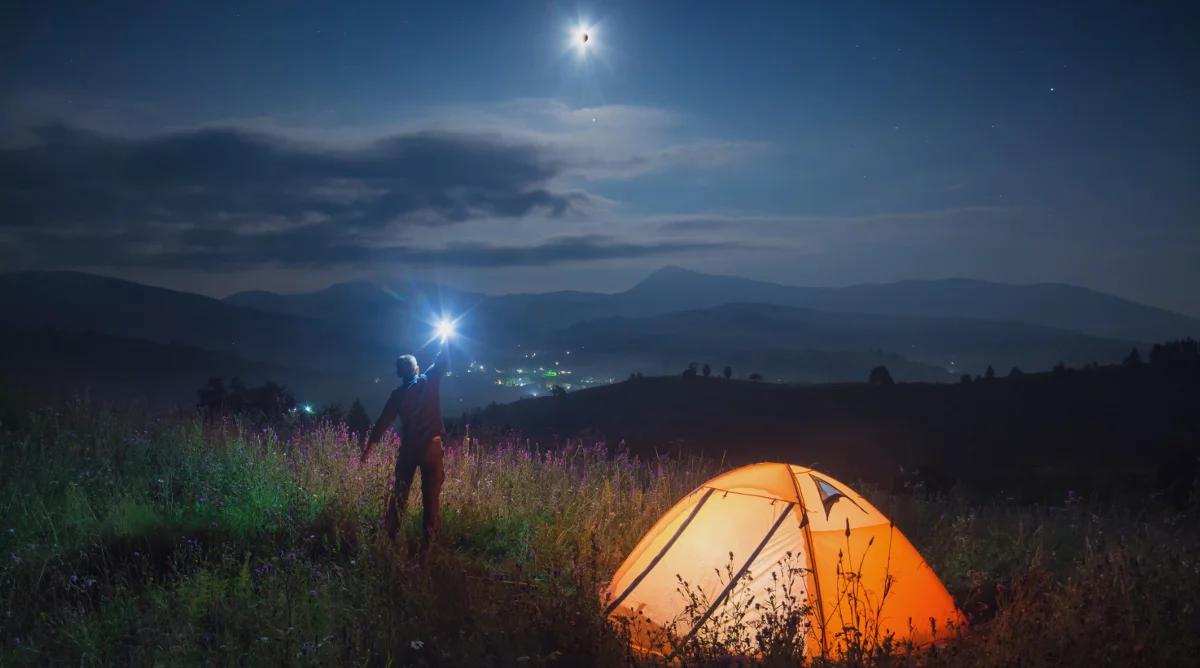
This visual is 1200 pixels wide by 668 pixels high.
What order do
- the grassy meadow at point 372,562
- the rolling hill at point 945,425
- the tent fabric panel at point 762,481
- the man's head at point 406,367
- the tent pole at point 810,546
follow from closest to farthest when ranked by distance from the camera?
1. the grassy meadow at point 372,562
2. the tent pole at point 810,546
3. the tent fabric panel at point 762,481
4. the man's head at point 406,367
5. the rolling hill at point 945,425

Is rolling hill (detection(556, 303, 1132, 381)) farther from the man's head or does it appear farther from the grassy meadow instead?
the man's head

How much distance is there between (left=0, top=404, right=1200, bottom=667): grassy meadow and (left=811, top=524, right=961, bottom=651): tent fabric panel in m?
0.46

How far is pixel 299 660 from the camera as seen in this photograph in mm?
5203

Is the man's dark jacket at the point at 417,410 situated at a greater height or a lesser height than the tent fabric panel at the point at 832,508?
greater

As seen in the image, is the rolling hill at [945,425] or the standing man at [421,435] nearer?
the standing man at [421,435]

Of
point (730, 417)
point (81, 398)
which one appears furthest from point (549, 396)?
point (81, 398)

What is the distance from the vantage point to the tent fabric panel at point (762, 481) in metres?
6.91

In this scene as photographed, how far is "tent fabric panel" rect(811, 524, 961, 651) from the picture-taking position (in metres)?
6.47

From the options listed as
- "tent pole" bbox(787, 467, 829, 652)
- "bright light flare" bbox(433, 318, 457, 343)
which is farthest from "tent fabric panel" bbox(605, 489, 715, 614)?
"bright light flare" bbox(433, 318, 457, 343)

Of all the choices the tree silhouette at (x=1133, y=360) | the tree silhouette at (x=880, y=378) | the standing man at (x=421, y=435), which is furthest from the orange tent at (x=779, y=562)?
the tree silhouette at (x=880, y=378)

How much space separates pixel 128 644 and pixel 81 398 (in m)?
7.94

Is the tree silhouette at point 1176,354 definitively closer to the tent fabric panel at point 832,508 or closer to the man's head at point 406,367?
the tent fabric panel at point 832,508

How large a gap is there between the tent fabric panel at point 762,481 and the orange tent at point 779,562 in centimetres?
1

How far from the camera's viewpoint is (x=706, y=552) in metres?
6.98
